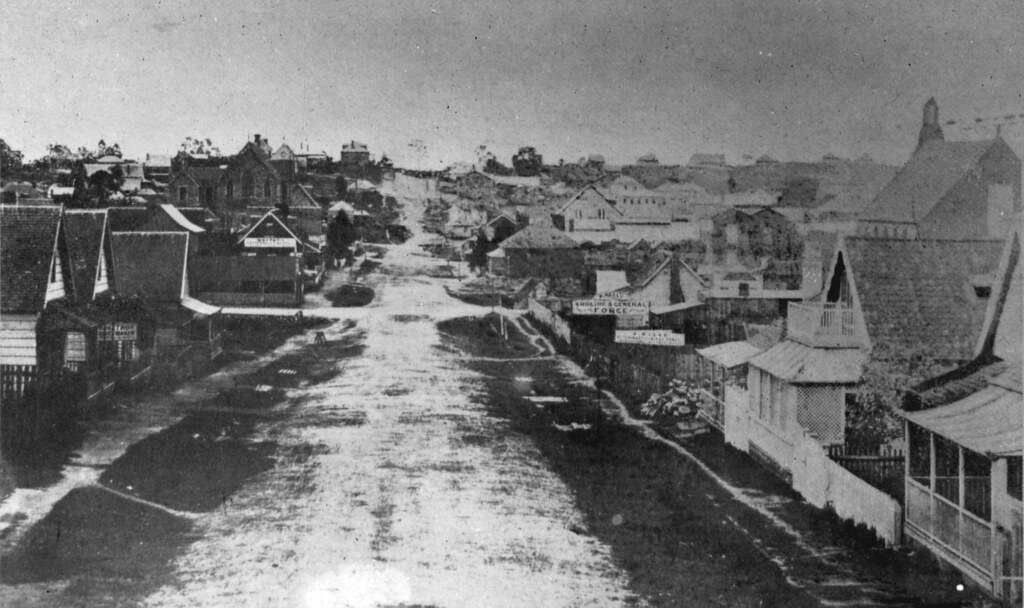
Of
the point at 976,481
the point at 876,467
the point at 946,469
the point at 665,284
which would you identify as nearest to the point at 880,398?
the point at 876,467

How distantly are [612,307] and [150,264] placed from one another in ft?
19.9

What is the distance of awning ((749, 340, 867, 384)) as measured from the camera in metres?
8.40

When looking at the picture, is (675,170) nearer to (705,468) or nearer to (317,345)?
(705,468)

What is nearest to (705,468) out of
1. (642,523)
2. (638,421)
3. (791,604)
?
(638,421)

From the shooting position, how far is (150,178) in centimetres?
966

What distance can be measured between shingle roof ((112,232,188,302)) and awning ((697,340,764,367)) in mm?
6003

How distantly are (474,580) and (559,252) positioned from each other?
4.30 m

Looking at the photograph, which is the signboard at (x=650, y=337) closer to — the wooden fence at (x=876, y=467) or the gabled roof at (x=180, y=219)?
the wooden fence at (x=876, y=467)

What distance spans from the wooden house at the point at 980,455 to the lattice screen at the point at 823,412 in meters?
1.03

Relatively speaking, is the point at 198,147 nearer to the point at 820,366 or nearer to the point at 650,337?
the point at 650,337

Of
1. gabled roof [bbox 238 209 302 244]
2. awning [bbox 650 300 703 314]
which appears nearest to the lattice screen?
awning [bbox 650 300 703 314]

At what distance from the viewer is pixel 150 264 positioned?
11.3 metres

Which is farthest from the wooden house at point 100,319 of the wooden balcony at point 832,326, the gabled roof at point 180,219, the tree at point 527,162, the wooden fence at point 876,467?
the wooden fence at point 876,467

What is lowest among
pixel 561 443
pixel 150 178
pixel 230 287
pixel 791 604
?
pixel 791 604
